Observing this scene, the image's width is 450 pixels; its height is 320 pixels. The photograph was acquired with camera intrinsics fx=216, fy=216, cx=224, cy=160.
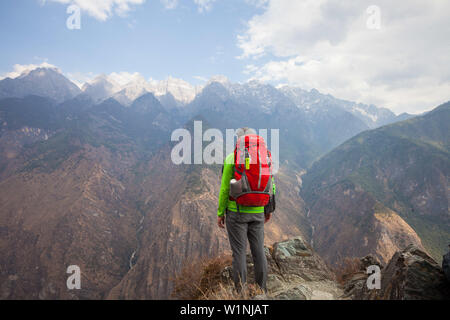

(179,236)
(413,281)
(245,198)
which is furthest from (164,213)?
(413,281)

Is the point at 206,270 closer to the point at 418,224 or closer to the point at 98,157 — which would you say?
the point at 418,224

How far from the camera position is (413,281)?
130 inches

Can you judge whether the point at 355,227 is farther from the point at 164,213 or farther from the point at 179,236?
the point at 164,213

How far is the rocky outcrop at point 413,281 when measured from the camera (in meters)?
3.17

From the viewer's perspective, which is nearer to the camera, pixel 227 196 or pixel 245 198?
pixel 245 198

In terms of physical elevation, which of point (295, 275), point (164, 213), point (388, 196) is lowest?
point (164, 213)

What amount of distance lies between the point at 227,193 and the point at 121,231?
9939 cm

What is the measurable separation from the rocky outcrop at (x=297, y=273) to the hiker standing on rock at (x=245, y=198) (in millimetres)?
1094

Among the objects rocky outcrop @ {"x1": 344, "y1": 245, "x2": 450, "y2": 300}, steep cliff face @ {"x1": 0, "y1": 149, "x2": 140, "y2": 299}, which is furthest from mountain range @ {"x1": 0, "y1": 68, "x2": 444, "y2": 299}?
rocky outcrop @ {"x1": 344, "y1": 245, "x2": 450, "y2": 300}

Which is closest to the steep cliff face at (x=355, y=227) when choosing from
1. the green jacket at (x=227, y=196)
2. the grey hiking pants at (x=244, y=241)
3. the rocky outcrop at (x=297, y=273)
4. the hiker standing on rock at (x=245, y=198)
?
the rocky outcrop at (x=297, y=273)

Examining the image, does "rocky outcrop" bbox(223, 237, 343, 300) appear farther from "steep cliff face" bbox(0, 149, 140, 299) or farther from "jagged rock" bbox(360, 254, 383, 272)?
"steep cliff face" bbox(0, 149, 140, 299)

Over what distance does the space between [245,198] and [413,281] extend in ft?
9.25

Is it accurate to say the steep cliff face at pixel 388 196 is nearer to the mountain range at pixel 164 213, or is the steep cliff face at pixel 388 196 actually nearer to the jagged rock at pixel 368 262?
the mountain range at pixel 164 213

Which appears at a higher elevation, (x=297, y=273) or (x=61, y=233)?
(x=297, y=273)
